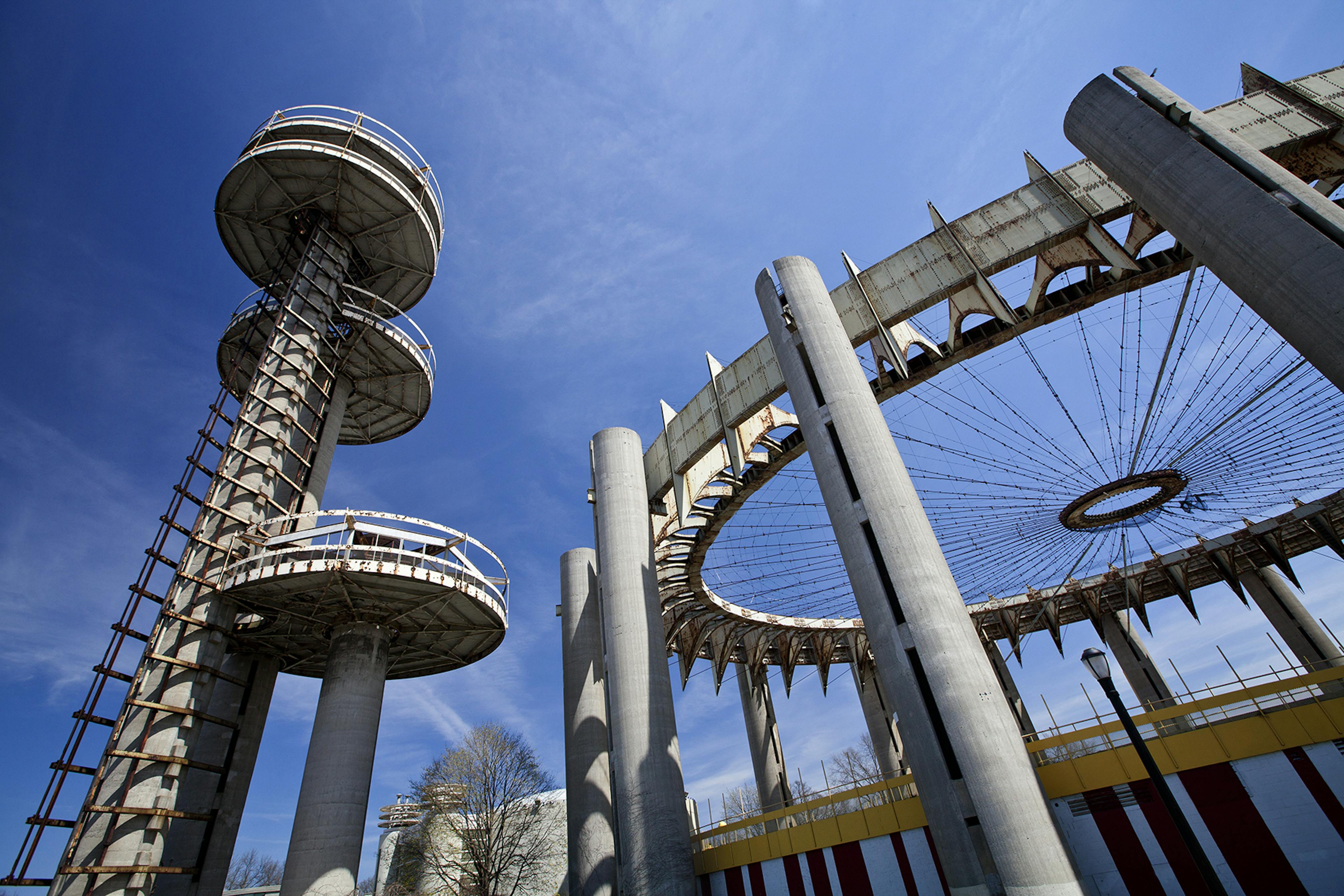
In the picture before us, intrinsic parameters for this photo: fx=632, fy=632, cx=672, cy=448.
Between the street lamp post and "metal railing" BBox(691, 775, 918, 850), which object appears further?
"metal railing" BBox(691, 775, 918, 850)

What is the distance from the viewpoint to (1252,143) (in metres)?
22.2

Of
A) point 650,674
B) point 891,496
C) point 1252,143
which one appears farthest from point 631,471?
point 1252,143

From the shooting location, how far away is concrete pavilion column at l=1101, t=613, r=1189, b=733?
150 feet

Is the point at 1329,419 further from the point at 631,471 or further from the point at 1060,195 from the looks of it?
the point at 631,471

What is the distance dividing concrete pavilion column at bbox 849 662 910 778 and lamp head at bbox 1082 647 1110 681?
37.6 m

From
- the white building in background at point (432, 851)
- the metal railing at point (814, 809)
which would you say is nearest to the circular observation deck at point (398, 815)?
the white building in background at point (432, 851)

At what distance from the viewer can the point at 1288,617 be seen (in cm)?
4244

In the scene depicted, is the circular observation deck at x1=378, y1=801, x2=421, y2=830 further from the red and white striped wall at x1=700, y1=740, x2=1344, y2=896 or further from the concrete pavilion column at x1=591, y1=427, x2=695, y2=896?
the red and white striped wall at x1=700, y1=740, x2=1344, y2=896

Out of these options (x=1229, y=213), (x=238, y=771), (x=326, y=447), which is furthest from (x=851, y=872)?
(x=326, y=447)

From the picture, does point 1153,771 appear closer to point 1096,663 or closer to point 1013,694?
point 1096,663

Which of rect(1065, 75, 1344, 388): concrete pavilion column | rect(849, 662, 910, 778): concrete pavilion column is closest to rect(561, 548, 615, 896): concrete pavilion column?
rect(849, 662, 910, 778): concrete pavilion column

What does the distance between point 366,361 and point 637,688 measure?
99.2 ft

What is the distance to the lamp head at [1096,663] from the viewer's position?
12.3m

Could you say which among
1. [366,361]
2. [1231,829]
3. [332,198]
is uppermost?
[332,198]
